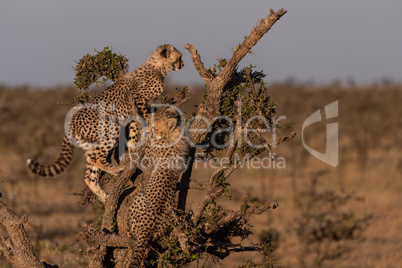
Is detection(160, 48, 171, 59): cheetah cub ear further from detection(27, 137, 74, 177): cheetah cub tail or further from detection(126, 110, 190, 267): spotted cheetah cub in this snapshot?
detection(27, 137, 74, 177): cheetah cub tail

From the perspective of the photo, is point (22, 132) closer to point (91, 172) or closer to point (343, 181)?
point (343, 181)

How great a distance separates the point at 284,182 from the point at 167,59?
9482 millimetres

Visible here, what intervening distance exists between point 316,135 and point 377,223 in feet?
31.8

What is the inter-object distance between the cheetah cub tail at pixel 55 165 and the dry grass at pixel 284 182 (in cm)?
28

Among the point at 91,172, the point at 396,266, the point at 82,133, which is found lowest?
the point at 396,266

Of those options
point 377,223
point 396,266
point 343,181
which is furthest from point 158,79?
point 343,181

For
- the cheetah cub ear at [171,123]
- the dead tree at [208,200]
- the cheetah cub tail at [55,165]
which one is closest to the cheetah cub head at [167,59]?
the cheetah cub ear at [171,123]

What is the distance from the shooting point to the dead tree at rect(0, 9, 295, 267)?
5172 mm

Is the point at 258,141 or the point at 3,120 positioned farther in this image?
the point at 3,120

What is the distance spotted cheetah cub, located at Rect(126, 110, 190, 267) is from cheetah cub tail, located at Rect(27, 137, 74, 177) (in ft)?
2.80

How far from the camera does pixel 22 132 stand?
21406 millimetres

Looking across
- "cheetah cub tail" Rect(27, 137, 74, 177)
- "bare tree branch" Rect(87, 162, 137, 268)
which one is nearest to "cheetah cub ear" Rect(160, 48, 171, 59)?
"cheetah cub tail" Rect(27, 137, 74, 177)

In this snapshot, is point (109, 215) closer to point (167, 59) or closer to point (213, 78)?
point (213, 78)

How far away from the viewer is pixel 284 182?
1590 centimetres
